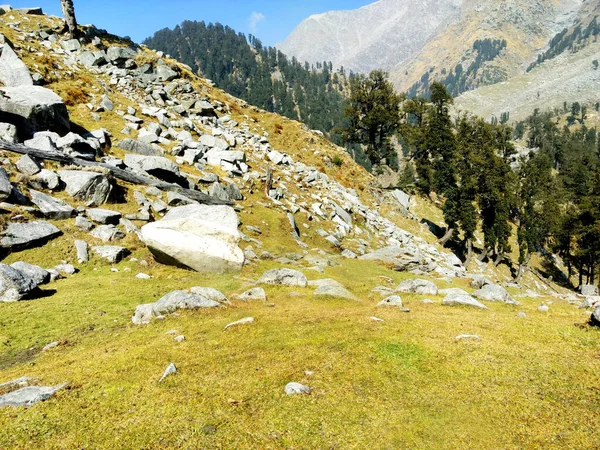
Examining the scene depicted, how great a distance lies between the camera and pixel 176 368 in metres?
12.0

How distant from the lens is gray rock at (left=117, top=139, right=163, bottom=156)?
3800 cm

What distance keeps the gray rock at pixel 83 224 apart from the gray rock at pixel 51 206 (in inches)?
32.5

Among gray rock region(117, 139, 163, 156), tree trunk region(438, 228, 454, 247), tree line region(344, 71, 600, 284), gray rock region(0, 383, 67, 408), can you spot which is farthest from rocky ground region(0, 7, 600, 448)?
tree line region(344, 71, 600, 284)

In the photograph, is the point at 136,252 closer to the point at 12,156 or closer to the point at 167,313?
the point at 167,313

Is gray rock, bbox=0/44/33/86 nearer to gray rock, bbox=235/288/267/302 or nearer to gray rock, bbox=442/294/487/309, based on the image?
gray rock, bbox=235/288/267/302

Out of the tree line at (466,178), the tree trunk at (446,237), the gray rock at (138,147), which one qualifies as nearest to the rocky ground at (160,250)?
the gray rock at (138,147)

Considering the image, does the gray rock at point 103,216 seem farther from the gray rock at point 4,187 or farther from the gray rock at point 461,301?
the gray rock at point 461,301

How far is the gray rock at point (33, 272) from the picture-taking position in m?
19.7

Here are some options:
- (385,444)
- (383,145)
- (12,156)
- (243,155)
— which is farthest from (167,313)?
(383,145)

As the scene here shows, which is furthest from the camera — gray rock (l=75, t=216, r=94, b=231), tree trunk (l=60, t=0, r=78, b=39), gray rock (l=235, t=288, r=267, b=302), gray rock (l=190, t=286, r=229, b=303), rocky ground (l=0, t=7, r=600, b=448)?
tree trunk (l=60, t=0, r=78, b=39)

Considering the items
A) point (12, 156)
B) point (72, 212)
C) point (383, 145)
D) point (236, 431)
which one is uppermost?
point (383, 145)

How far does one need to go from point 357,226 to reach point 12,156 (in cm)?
3711

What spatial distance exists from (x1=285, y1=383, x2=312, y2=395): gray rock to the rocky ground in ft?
0.20

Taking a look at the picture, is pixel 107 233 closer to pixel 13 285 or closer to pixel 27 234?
pixel 27 234
